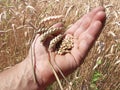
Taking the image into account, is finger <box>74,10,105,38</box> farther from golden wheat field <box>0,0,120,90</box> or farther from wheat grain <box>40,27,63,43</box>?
golden wheat field <box>0,0,120,90</box>

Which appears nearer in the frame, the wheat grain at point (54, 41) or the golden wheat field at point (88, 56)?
the wheat grain at point (54, 41)

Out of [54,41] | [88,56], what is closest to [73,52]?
[54,41]

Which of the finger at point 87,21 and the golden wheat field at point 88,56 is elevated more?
the finger at point 87,21

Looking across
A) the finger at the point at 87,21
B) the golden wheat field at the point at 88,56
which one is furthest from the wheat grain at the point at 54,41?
the golden wheat field at the point at 88,56

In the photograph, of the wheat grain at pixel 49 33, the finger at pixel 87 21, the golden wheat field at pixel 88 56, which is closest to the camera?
the wheat grain at pixel 49 33

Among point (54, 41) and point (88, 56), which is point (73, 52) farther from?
point (88, 56)

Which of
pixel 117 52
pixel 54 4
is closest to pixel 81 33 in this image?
pixel 117 52

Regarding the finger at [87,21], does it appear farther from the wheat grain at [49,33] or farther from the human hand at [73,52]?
the wheat grain at [49,33]

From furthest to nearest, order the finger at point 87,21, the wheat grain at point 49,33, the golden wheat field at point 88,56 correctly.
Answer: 1. the golden wheat field at point 88,56
2. the finger at point 87,21
3. the wheat grain at point 49,33

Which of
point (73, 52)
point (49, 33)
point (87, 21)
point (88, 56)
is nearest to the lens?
point (49, 33)
